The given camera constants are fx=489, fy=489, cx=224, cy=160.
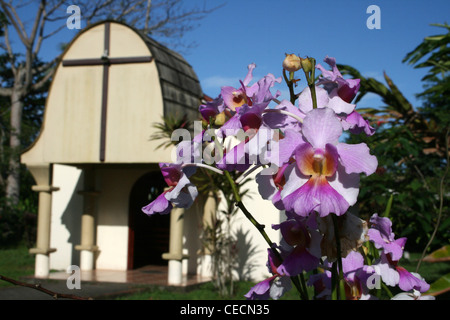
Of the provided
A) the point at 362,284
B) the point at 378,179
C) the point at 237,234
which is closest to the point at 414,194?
the point at 378,179

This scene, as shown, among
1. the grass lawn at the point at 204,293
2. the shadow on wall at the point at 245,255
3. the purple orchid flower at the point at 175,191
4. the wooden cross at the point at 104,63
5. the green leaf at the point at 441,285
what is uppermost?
the wooden cross at the point at 104,63

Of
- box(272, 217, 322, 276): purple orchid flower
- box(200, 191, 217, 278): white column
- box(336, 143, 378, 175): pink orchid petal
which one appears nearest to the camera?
box(336, 143, 378, 175): pink orchid petal

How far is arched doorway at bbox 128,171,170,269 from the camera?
10805mm

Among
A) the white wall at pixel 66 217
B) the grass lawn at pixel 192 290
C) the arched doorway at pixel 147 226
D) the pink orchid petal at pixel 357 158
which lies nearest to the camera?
the pink orchid petal at pixel 357 158

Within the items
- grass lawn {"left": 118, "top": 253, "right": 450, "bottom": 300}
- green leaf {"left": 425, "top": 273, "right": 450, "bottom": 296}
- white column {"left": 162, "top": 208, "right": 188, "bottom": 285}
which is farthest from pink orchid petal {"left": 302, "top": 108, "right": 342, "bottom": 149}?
white column {"left": 162, "top": 208, "right": 188, "bottom": 285}

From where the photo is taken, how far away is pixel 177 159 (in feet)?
2.84

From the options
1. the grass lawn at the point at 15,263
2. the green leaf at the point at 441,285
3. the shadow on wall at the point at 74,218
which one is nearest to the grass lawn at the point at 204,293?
the grass lawn at the point at 15,263

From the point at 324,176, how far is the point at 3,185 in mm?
20727

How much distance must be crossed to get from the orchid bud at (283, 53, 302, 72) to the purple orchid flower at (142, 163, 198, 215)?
10.0 inches

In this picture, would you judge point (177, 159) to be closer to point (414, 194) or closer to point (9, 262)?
point (414, 194)

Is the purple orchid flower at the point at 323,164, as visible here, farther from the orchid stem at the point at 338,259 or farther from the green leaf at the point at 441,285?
the green leaf at the point at 441,285

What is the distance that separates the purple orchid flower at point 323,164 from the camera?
0.68m

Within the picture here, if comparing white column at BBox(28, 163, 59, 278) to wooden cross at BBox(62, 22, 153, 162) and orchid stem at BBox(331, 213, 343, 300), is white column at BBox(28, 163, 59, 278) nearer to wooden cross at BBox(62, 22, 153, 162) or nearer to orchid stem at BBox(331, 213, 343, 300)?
wooden cross at BBox(62, 22, 153, 162)

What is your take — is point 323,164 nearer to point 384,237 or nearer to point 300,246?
point 300,246
